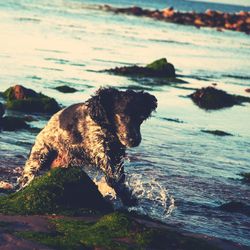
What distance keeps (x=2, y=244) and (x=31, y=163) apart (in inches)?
161

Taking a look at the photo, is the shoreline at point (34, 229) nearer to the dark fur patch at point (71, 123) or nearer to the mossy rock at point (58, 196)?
the mossy rock at point (58, 196)

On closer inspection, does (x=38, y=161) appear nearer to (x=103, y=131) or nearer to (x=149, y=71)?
(x=103, y=131)

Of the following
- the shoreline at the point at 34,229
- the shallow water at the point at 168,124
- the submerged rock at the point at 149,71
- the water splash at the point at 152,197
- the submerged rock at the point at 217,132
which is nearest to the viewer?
the shoreline at the point at 34,229

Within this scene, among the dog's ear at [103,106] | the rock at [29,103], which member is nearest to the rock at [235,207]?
the dog's ear at [103,106]

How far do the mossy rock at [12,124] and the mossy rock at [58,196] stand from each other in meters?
7.73

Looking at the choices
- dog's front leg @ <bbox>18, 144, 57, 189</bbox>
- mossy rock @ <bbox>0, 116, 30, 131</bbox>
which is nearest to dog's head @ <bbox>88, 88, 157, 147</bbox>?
dog's front leg @ <bbox>18, 144, 57, 189</bbox>

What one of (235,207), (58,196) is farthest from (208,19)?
(58,196)

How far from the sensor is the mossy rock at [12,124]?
718 inches

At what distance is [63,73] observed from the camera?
107 ft

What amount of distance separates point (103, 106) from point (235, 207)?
10.4ft

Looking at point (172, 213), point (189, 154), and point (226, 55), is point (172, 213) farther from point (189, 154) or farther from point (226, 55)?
point (226, 55)

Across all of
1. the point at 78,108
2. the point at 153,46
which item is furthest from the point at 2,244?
the point at 153,46

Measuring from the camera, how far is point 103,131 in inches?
441

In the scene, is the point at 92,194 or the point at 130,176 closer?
the point at 92,194
